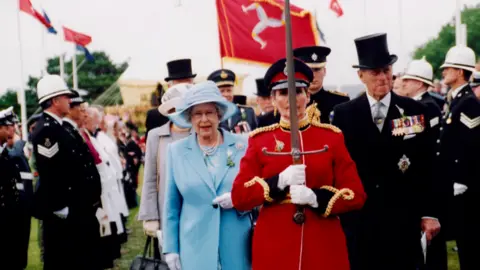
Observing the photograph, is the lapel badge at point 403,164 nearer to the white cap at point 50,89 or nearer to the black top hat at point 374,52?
the black top hat at point 374,52

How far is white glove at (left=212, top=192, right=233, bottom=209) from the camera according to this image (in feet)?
16.0

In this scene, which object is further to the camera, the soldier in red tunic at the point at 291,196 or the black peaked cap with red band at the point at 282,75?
the black peaked cap with red band at the point at 282,75

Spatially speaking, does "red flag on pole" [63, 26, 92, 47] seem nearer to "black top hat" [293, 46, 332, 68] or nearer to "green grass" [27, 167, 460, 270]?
"green grass" [27, 167, 460, 270]

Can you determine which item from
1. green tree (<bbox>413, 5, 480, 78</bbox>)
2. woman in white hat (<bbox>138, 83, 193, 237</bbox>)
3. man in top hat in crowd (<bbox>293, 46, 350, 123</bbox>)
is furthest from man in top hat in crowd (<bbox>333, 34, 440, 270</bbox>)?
green tree (<bbox>413, 5, 480, 78</bbox>)

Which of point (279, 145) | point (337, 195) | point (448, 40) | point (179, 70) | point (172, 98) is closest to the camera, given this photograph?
point (337, 195)

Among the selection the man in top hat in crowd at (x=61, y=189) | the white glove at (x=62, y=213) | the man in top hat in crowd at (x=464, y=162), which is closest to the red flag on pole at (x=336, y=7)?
the man in top hat in crowd at (x=464, y=162)

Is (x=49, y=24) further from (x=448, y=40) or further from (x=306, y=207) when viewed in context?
(x=448, y=40)

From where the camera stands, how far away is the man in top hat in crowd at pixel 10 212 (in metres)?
8.75

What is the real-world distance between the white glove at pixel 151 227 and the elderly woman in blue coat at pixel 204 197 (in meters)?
0.98

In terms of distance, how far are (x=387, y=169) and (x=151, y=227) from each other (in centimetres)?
208

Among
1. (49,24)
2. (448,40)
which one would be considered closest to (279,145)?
(49,24)

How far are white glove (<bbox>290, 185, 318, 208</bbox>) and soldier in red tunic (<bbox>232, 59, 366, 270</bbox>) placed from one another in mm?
29

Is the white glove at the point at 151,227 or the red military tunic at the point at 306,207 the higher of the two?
the red military tunic at the point at 306,207

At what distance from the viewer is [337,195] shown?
410 cm
